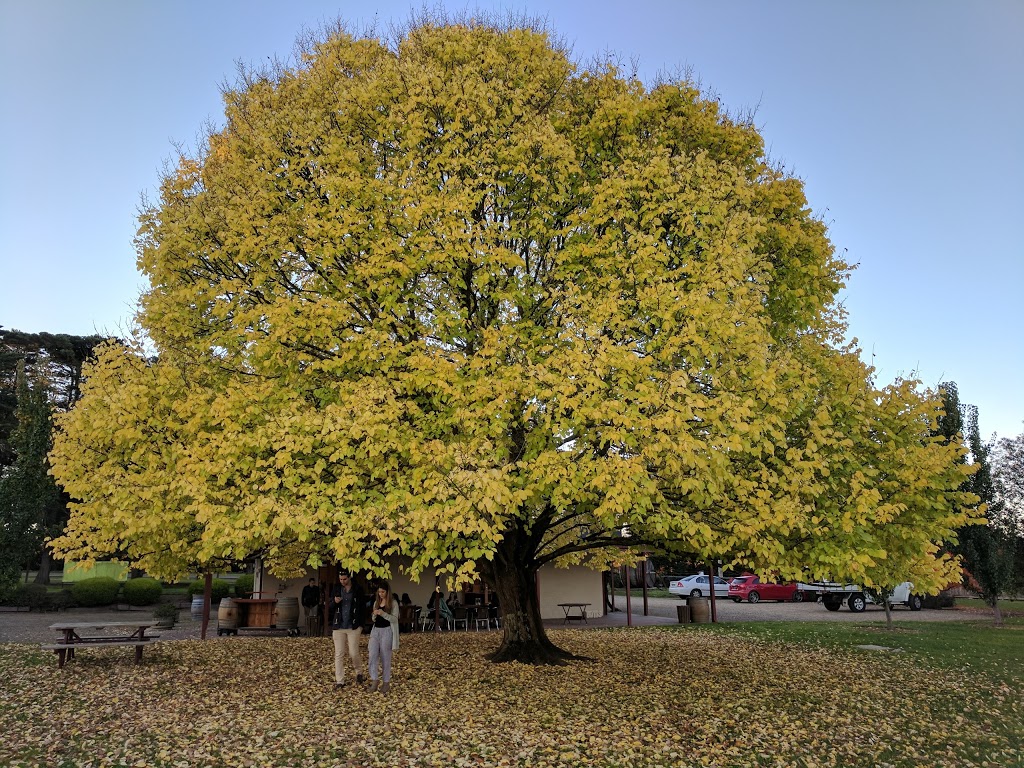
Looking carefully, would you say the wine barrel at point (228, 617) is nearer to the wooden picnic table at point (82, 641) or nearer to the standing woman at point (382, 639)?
the wooden picnic table at point (82, 641)

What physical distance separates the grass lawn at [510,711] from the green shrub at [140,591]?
671 inches

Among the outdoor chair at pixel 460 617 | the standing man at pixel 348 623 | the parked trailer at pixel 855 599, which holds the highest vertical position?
the standing man at pixel 348 623

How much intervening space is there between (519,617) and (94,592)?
25787 millimetres

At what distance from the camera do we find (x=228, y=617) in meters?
20.4

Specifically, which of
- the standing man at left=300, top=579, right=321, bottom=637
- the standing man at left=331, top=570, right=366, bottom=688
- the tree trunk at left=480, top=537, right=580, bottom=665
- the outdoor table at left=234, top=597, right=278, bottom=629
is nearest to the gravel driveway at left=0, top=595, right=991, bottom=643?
the outdoor table at left=234, top=597, right=278, bottom=629

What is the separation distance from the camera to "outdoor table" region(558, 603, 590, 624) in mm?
26964

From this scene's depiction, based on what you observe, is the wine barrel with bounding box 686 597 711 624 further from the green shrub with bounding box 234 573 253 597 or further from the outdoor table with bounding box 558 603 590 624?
the green shrub with bounding box 234 573 253 597

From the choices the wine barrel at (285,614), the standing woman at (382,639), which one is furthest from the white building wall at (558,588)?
the standing woman at (382,639)

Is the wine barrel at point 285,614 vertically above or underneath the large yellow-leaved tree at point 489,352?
underneath

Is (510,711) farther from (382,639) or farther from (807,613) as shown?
(807,613)

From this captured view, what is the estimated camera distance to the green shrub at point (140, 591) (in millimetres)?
31828

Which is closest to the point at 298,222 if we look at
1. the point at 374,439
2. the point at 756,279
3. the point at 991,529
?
the point at 374,439

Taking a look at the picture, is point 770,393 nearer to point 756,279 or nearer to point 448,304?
point 756,279

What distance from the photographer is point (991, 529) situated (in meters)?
25.4
